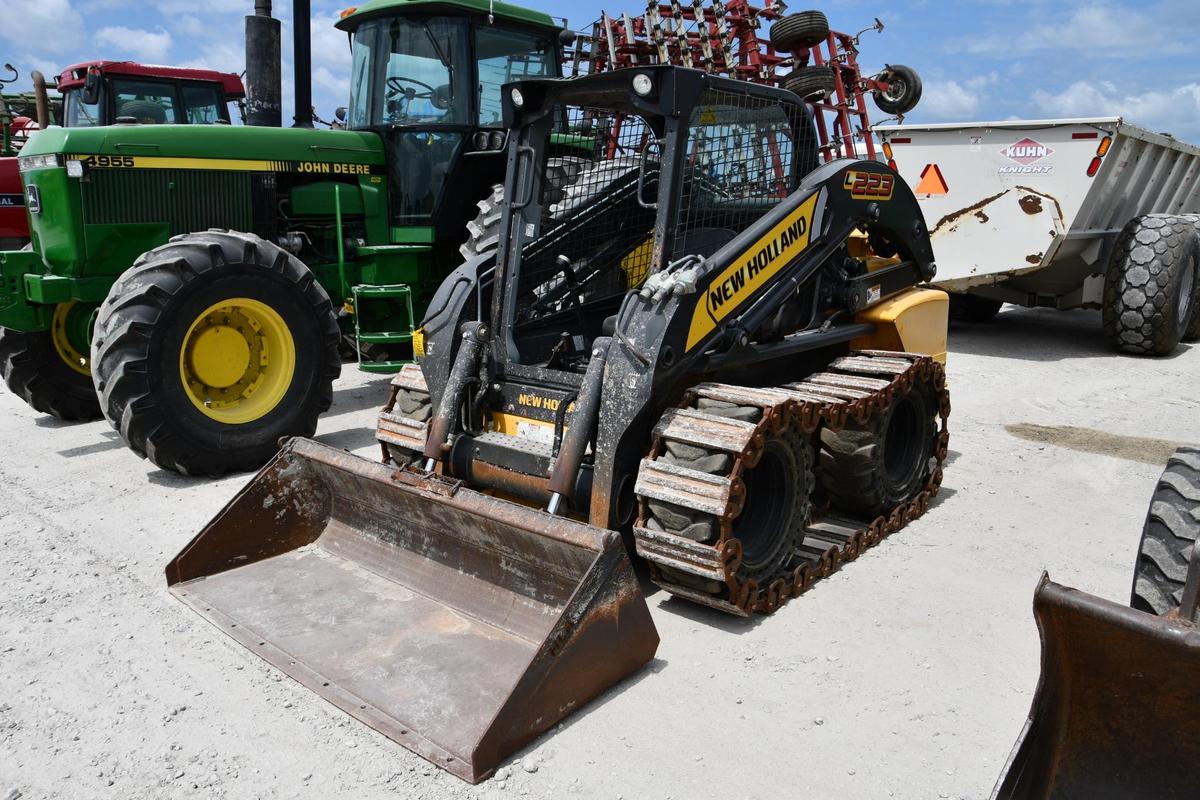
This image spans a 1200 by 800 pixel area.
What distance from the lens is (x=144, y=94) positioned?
921 centimetres

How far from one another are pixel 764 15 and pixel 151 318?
964 cm

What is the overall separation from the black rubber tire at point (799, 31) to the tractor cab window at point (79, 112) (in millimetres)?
7992

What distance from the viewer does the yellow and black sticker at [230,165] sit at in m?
6.44

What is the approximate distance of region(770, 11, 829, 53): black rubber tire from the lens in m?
11.9

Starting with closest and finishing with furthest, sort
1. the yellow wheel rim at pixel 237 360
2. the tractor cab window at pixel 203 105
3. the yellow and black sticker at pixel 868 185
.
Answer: the yellow and black sticker at pixel 868 185 → the yellow wheel rim at pixel 237 360 → the tractor cab window at pixel 203 105

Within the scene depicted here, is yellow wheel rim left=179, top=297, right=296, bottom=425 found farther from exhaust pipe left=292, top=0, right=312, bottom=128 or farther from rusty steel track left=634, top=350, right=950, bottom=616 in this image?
rusty steel track left=634, top=350, right=950, bottom=616

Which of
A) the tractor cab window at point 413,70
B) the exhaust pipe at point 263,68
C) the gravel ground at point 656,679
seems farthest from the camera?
the exhaust pipe at point 263,68

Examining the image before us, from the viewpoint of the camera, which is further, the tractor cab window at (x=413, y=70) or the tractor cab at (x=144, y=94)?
the tractor cab at (x=144, y=94)

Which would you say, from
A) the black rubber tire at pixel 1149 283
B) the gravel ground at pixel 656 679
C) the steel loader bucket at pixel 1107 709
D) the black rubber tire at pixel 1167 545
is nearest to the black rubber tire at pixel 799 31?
the black rubber tire at pixel 1149 283

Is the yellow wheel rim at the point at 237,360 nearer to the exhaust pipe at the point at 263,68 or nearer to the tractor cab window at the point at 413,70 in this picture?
the tractor cab window at the point at 413,70

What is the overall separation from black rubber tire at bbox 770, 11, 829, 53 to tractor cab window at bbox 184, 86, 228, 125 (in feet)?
22.5

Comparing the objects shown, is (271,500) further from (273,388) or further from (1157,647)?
(1157,647)

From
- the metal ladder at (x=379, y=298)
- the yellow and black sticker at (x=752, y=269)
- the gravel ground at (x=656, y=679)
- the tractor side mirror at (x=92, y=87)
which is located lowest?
the gravel ground at (x=656, y=679)

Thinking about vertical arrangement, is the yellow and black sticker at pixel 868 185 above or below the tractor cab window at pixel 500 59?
below
